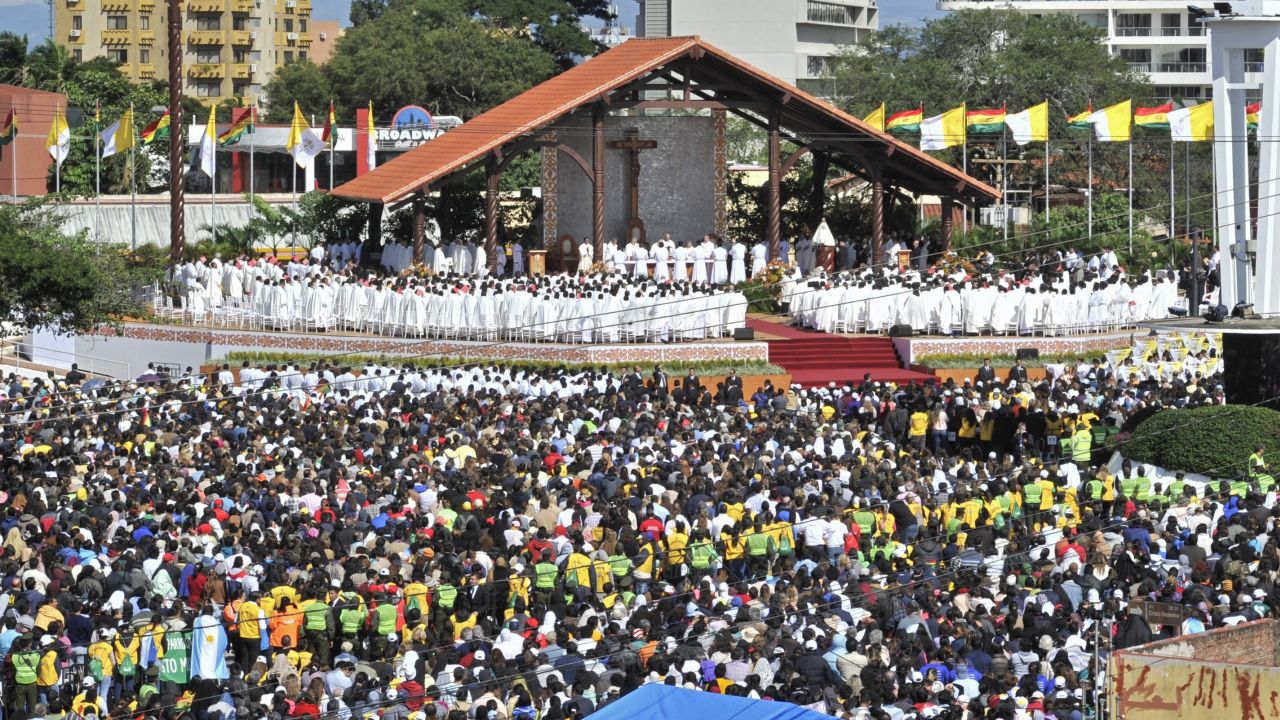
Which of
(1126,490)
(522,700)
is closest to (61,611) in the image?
(522,700)

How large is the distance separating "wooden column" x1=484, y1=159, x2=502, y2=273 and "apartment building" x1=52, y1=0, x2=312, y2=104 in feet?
170

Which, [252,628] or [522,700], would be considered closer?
[522,700]

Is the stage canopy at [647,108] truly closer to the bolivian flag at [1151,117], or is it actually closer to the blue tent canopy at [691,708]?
the bolivian flag at [1151,117]

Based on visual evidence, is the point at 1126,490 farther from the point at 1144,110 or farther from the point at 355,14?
the point at 355,14

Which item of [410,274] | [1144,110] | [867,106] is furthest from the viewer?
[867,106]

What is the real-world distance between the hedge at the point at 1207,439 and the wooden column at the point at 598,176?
14.9 metres

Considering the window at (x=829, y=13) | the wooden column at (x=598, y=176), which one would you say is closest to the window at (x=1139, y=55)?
the window at (x=829, y=13)

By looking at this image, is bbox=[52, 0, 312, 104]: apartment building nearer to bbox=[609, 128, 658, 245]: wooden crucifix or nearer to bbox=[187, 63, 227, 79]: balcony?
bbox=[187, 63, 227, 79]: balcony

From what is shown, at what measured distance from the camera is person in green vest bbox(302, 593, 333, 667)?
1930cm

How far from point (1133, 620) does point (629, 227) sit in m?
26.3

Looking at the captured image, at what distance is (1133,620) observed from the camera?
58.6ft

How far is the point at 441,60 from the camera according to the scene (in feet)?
232

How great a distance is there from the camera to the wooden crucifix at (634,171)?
43031mm

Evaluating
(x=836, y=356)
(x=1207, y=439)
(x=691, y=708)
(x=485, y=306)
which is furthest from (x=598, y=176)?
(x=691, y=708)
